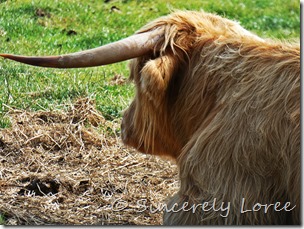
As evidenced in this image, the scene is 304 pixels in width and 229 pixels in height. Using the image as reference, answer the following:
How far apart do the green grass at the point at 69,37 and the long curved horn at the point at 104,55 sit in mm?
1695

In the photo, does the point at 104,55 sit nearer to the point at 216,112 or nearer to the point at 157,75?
the point at 157,75

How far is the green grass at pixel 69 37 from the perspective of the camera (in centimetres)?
690

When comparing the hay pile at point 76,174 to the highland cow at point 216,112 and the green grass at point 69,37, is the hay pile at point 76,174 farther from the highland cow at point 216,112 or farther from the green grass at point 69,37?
the highland cow at point 216,112

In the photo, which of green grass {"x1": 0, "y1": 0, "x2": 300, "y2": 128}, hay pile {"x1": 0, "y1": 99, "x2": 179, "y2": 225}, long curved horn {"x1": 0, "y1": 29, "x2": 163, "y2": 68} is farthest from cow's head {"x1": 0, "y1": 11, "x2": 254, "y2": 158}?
green grass {"x1": 0, "y1": 0, "x2": 300, "y2": 128}

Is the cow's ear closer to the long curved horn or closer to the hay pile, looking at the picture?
the long curved horn

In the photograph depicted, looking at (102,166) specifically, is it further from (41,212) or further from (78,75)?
(78,75)

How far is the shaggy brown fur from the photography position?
4102mm

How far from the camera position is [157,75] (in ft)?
14.9

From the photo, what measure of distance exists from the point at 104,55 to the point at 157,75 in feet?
1.03

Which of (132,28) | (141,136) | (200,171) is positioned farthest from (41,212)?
(132,28)

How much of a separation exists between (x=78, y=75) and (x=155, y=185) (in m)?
1.96

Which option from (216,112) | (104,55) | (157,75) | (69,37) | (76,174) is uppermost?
(104,55)

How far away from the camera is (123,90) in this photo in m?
7.43

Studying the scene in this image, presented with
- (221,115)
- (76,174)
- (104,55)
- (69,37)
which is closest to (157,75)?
(104,55)
